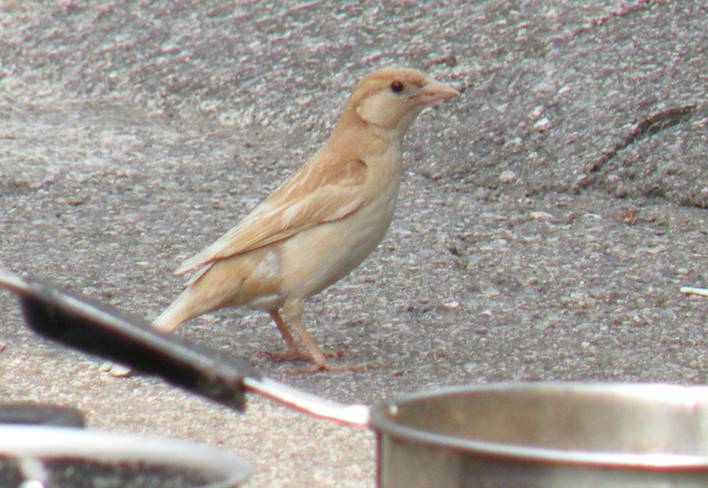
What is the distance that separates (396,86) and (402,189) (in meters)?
1.79

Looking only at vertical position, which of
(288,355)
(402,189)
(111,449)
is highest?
(402,189)

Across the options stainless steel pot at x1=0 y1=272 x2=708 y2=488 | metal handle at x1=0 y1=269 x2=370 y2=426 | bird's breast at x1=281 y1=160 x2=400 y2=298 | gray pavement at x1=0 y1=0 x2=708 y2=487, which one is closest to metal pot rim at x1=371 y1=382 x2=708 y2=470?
stainless steel pot at x1=0 y1=272 x2=708 y2=488

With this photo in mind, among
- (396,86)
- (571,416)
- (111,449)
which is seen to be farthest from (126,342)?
(396,86)

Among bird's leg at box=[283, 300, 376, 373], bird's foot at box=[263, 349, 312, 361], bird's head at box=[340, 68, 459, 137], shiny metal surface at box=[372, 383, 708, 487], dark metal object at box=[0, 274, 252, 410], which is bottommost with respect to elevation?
bird's foot at box=[263, 349, 312, 361]

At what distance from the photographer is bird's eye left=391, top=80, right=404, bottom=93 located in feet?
16.9

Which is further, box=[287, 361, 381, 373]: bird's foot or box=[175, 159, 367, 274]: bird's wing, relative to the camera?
box=[175, 159, 367, 274]: bird's wing

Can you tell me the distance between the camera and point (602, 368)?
4.55 m

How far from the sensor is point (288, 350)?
4.93 metres

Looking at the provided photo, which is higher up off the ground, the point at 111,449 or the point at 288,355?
the point at 111,449

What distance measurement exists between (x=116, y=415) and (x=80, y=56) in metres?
5.32

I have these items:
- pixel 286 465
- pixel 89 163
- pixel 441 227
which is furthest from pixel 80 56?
pixel 286 465

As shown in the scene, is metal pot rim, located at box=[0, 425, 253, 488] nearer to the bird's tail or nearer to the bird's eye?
the bird's tail

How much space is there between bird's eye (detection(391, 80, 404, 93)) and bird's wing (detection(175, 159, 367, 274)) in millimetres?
388

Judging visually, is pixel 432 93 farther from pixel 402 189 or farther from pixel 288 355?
pixel 402 189
